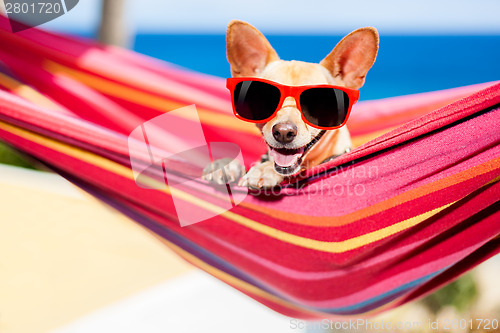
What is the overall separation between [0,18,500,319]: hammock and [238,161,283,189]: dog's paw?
107 mm

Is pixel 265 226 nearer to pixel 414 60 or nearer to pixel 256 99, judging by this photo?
pixel 256 99

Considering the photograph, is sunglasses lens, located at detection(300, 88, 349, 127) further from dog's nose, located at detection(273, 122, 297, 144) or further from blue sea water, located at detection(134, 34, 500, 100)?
blue sea water, located at detection(134, 34, 500, 100)

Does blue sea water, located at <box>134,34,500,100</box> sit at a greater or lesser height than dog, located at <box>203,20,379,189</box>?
greater

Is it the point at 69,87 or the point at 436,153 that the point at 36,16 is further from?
the point at 436,153

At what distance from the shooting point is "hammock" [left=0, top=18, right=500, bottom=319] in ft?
3.56

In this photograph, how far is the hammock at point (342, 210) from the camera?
1084 mm

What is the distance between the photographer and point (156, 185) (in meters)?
1.18

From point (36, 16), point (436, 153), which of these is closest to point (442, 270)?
point (436, 153)

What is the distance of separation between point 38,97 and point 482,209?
1438 millimetres

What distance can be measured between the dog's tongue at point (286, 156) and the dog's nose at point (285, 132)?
49 millimetres

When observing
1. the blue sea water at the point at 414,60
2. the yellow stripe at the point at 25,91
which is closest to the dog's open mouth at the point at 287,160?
the yellow stripe at the point at 25,91

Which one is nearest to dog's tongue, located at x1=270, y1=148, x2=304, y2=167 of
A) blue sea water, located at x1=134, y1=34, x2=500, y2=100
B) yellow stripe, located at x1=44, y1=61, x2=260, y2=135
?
yellow stripe, located at x1=44, y1=61, x2=260, y2=135

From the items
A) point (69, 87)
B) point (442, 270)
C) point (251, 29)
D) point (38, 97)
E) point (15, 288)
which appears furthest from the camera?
point (15, 288)

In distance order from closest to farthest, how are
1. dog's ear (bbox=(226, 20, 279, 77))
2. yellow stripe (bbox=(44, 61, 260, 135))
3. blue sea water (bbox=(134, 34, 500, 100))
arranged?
dog's ear (bbox=(226, 20, 279, 77))
yellow stripe (bbox=(44, 61, 260, 135))
blue sea water (bbox=(134, 34, 500, 100))
